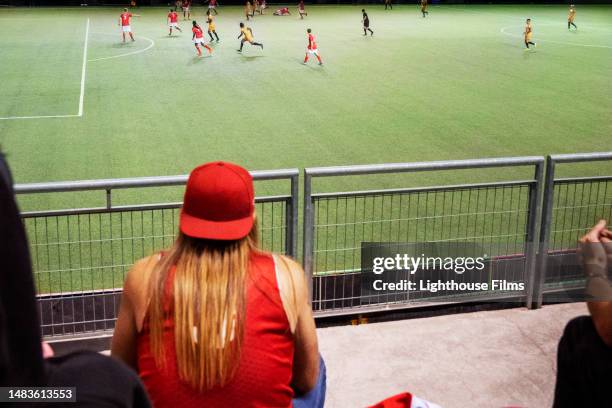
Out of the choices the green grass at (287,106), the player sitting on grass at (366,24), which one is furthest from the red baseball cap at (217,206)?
the player sitting on grass at (366,24)

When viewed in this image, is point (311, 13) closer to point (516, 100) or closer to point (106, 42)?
point (106, 42)

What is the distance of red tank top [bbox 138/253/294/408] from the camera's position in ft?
9.36

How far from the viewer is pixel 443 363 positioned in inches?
251

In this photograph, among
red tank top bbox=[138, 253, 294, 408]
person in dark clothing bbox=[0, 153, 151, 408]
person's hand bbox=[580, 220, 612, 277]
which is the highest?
person in dark clothing bbox=[0, 153, 151, 408]

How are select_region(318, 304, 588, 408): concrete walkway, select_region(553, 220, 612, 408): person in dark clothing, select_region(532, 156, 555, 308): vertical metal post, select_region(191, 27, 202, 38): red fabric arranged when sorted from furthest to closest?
select_region(191, 27, 202, 38): red fabric → select_region(532, 156, 555, 308): vertical metal post → select_region(318, 304, 588, 408): concrete walkway → select_region(553, 220, 612, 408): person in dark clothing

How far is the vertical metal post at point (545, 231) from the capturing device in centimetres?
701

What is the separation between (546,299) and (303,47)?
82.4ft

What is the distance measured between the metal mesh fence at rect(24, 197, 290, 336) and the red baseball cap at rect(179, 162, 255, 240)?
214cm

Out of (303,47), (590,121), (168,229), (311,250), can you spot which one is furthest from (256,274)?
(303,47)

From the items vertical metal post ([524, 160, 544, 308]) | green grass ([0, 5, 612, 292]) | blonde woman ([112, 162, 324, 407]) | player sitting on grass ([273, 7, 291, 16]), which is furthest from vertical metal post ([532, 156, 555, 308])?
player sitting on grass ([273, 7, 291, 16])

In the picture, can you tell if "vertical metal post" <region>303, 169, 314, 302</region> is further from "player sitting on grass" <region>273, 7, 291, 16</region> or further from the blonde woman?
"player sitting on grass" <region>273, 7, 291, 16</region>

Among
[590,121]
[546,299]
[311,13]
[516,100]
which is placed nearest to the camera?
[546,299]

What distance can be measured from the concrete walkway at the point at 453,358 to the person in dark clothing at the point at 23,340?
4.90m

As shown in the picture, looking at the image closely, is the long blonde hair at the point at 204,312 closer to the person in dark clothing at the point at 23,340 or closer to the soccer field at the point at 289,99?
the person in dark clothing at the point at 23,340
